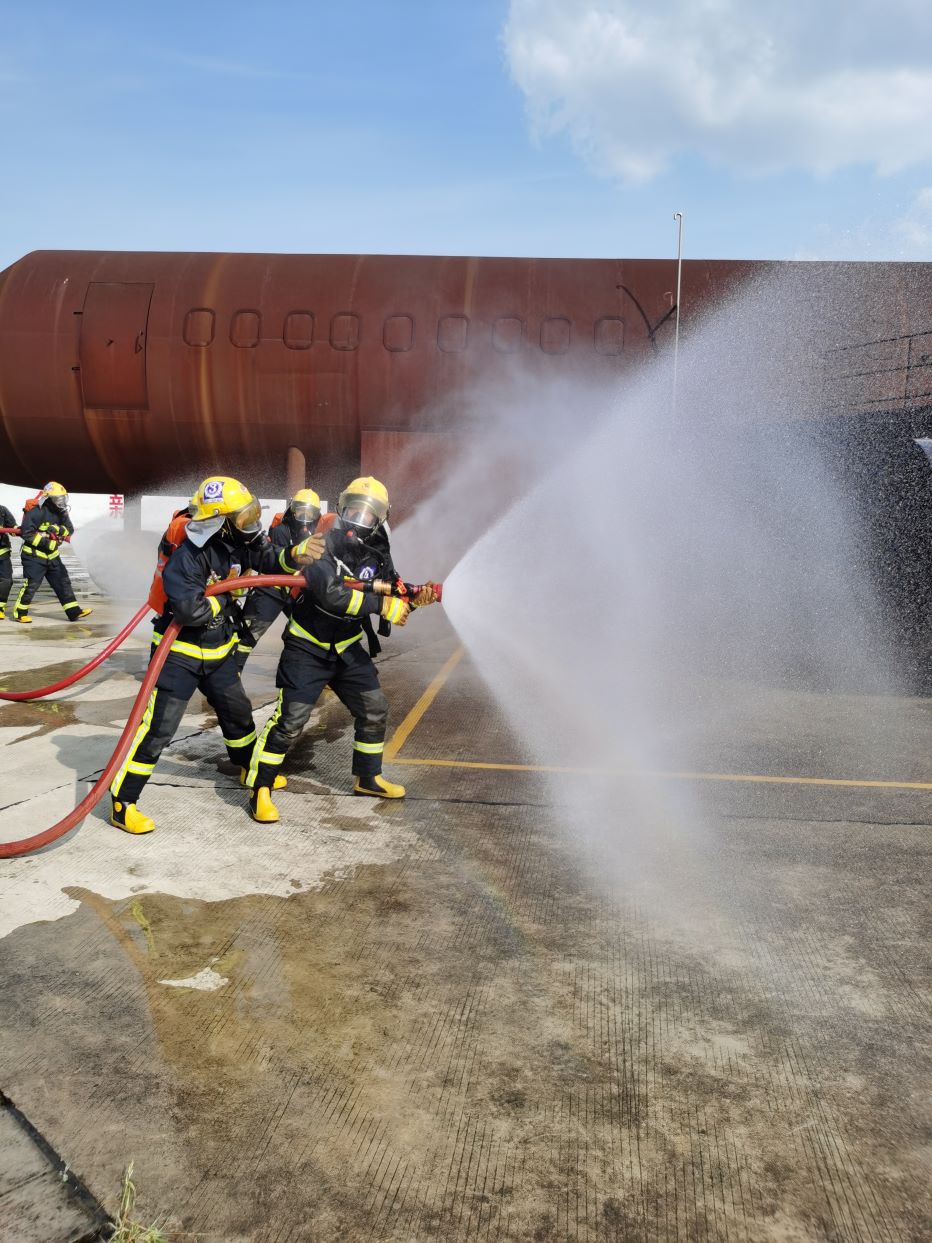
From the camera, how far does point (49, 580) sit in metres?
12.9

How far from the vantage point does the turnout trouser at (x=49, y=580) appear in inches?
505

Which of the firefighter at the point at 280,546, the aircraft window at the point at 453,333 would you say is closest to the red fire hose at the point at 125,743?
the firefighter at the point at 280,546

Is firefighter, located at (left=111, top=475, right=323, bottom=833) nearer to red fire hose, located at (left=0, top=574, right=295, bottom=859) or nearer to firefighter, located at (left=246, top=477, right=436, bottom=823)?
red fire hose, located at (left=0, top=574, right=295, bottom=859)

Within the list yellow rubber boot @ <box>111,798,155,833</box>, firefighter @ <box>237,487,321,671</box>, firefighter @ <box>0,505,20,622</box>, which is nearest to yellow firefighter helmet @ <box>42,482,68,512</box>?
firefighter @ <box>0,505,20,622</box>

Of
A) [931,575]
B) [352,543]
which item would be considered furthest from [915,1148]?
[931,575]

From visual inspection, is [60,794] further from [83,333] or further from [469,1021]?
[83,333]

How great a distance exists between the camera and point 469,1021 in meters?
3.39

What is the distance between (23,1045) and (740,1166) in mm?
2349

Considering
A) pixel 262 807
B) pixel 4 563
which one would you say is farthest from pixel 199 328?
pixel 262 807

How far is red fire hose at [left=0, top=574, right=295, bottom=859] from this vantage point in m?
4.58

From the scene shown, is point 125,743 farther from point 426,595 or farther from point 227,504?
point 426,595

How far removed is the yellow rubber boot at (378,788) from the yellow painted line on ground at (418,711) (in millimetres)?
882

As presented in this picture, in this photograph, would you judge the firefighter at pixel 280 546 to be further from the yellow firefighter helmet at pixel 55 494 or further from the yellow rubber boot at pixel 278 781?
the yellow firefighter helmet at pixel 55 494

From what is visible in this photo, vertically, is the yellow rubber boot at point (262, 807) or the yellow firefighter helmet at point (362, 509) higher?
the yellow firefighter helmet at point (362, 509)
